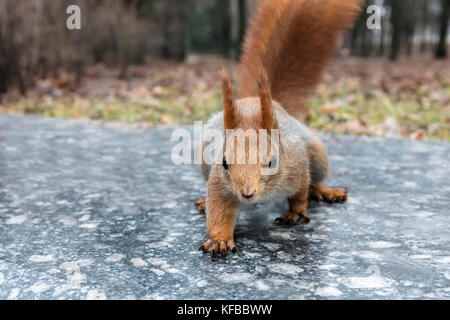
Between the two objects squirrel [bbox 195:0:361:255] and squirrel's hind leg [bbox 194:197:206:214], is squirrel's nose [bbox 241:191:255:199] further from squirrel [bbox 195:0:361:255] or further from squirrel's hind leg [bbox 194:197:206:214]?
squirrel's hind leg [bbox 194:197:206:214]

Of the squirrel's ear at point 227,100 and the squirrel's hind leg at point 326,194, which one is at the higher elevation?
the squirrel's ear at point 227,100

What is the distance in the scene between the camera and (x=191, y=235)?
5.67 ft

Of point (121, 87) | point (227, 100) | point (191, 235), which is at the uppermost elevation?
point (227, 100)

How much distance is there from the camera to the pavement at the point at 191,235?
1319 mm

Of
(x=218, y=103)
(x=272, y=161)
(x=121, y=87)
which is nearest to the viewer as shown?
(x=272, y=161)

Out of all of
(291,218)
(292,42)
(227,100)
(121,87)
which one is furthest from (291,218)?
(121,87)

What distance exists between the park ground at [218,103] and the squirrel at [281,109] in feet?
4.30

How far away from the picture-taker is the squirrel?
1465 millimetres

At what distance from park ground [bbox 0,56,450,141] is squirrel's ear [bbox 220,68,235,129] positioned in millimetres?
2247

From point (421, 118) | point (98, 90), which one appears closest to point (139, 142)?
point (421, 118)

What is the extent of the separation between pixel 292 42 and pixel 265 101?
973 mm

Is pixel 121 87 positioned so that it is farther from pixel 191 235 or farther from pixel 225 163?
pixel 225 163

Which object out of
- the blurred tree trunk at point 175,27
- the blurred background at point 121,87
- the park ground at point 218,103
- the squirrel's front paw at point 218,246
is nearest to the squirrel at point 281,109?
the squirrel's front paw at point 218,246

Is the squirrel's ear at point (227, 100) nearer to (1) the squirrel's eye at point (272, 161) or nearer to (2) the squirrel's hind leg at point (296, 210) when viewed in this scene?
(1) the squirrel's eye at point (272, 161)
